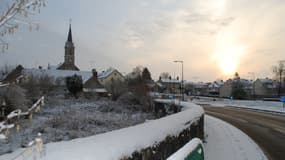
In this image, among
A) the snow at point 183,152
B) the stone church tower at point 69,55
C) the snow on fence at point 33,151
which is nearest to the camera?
the snow on fence at point 33,151


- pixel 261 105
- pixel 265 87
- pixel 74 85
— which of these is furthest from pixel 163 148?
pixel 265 87

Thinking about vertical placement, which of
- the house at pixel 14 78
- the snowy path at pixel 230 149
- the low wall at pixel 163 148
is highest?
the house at pixel 14 78

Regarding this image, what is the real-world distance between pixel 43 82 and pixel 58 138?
42.6 m

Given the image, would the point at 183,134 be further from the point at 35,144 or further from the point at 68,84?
the point at 68,84

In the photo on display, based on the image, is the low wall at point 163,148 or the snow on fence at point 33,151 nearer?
the snow on fence at point 33,151

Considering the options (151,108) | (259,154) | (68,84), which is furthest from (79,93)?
(259,154)

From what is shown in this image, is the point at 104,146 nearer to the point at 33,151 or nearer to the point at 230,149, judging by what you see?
the point at 33,151

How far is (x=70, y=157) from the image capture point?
3.46m

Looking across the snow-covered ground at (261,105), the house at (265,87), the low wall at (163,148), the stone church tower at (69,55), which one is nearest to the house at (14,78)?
the low wall at (163,148)

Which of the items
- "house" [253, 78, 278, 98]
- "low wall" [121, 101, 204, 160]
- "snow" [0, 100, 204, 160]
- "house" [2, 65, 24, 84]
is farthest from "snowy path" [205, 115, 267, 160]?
"house" [253, 78, 278, 98]

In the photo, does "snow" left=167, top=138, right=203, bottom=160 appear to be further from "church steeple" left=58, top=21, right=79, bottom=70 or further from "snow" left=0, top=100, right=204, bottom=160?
"church steeple" left=58, top=21, right=79, bottom=70

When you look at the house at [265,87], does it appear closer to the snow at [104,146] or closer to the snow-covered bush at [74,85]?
the snow-covered bush at [74,85]

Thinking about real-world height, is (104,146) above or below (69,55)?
below

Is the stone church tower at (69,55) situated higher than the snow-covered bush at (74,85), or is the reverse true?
the stone church tower at (69,55)
